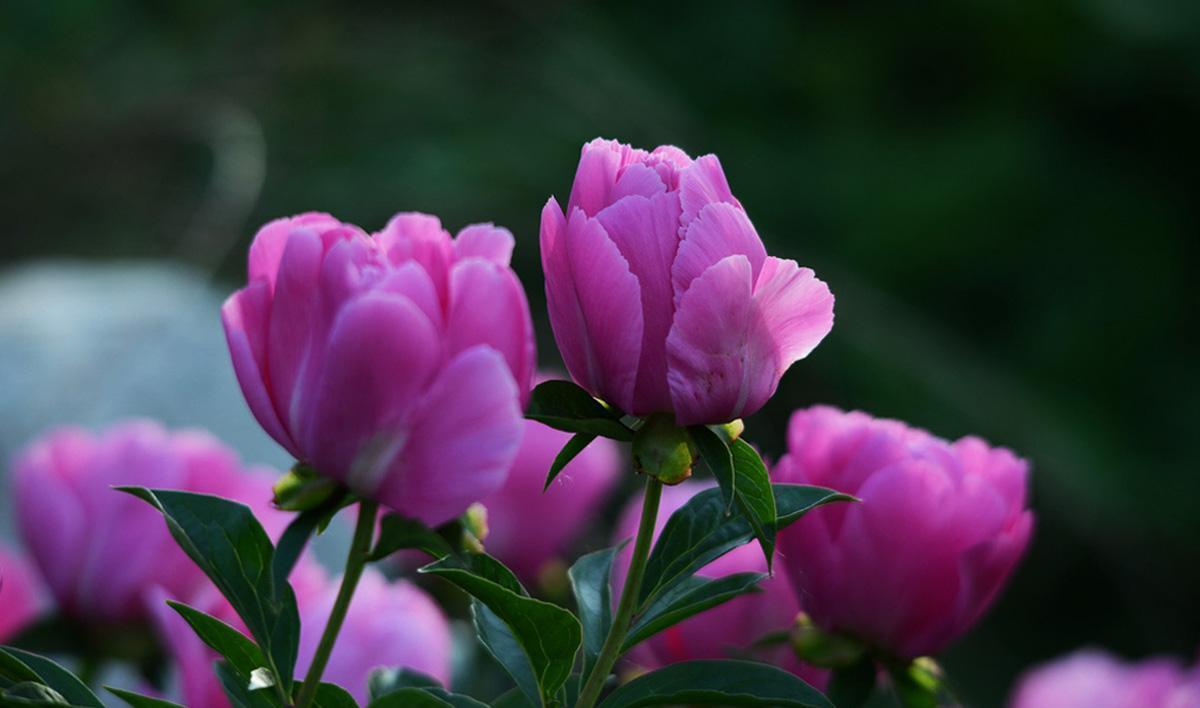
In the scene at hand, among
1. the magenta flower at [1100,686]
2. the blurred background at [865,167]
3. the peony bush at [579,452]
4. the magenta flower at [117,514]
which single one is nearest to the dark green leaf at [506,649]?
the peony bush at [579,452]

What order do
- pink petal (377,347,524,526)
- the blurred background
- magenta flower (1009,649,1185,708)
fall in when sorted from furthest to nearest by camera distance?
the blurred background, magenta flower (1009,649,1185,708), pink petal (377,347,524,526)

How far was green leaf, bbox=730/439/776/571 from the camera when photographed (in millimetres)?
257

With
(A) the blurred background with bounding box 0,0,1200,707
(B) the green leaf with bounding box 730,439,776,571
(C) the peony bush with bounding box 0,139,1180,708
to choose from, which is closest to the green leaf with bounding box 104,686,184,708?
(C) the peony bush with bounding box 0,139,1180,708

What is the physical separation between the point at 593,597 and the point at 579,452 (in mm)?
32

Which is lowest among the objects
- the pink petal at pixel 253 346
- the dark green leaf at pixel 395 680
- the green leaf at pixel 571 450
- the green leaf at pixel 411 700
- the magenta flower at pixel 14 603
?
the magenta flower at pixel 14 603

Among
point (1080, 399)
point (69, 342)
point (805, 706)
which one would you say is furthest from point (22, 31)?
point (805, 706)

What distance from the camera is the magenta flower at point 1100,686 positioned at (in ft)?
1.69

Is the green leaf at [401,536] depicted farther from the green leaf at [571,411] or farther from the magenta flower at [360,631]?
the magenta flower at [360,631]

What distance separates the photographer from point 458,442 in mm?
238

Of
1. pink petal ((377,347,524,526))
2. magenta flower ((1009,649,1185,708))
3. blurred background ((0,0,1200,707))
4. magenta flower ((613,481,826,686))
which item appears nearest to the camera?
pink petal ((377,347,524,526))

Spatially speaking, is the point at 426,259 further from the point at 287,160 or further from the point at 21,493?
the point at 287,160

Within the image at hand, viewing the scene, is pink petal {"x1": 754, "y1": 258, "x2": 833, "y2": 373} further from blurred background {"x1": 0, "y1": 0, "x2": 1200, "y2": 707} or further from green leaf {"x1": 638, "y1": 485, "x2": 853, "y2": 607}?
blurred background {"x1": 0, "y1": 0, "x2": 1200, "y2": 707}

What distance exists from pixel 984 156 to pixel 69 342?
5.73 feet

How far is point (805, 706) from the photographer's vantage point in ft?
0.85
